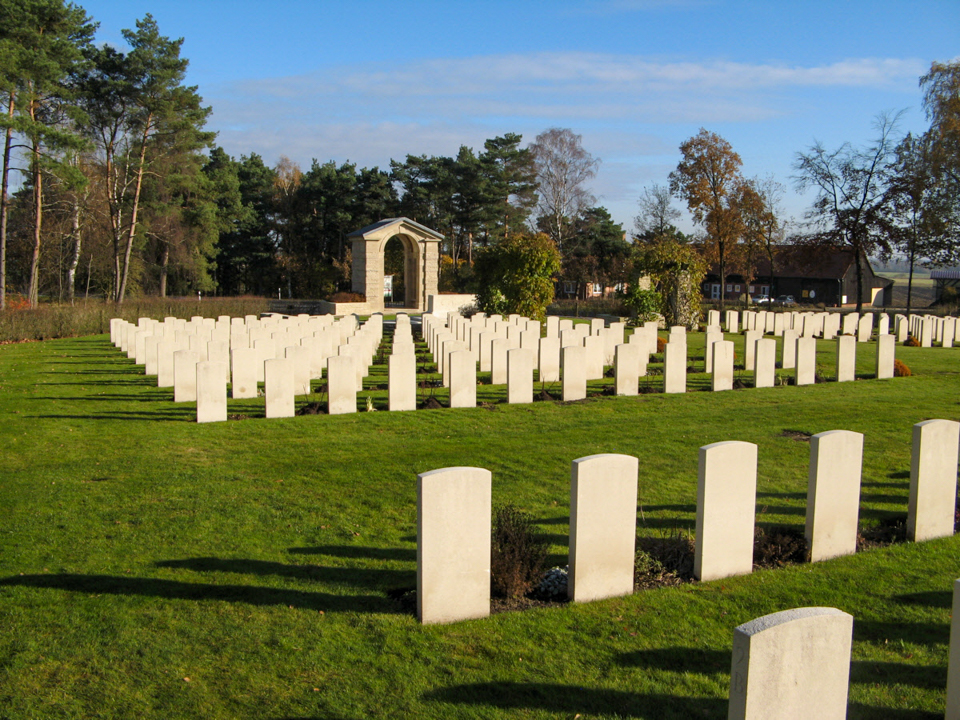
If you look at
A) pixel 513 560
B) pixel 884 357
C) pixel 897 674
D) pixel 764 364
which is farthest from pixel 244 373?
pixel 884 357

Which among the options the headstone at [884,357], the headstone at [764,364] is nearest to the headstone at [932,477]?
the headstone at [764,364]

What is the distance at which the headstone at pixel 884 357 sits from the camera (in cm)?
1570

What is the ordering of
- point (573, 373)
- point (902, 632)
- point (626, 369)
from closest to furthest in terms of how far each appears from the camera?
point (902, 632)
point (573, 373)
point (626, 369)

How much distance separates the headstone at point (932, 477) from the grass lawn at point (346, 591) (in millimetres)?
201

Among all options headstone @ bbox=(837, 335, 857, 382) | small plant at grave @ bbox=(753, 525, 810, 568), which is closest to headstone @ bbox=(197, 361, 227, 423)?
small plant at grave @ bbox=(753, 525, 810, 568)

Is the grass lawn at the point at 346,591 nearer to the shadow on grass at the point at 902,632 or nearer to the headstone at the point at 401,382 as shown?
the shadow on grass at the point at 902,632

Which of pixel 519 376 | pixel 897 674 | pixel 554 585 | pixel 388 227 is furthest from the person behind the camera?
pixel 388 227

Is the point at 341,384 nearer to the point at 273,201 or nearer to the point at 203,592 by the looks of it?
the point at 203,592

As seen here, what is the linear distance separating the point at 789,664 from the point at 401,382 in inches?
346

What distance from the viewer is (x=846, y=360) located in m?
15.4

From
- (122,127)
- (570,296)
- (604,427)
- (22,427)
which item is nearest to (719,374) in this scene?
(604,427)

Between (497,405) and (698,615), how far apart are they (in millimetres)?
7427

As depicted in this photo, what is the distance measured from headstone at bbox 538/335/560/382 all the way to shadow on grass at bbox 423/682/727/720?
10.6 meters

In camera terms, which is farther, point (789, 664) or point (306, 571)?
point (306, 571)
